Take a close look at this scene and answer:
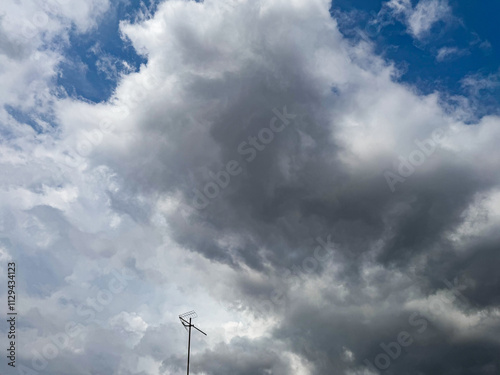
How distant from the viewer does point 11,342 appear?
113 m

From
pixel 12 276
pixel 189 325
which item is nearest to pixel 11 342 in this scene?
pixel 12 276

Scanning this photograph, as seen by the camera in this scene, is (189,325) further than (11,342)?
Yes

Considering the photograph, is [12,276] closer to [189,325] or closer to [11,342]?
[11,342]

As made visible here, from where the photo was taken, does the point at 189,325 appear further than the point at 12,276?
Yes

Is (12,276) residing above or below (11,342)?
above

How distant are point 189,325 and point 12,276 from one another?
5079cm

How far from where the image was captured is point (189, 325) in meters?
136

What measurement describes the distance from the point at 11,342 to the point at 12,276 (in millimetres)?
17620

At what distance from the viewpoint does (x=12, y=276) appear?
354 ft

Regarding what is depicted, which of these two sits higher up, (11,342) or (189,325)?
(189,325)

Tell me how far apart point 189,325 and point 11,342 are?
152 ft
